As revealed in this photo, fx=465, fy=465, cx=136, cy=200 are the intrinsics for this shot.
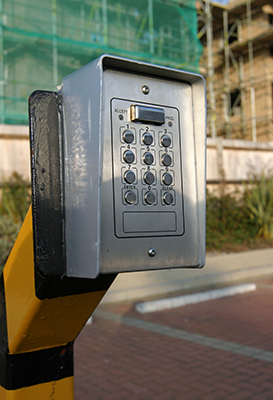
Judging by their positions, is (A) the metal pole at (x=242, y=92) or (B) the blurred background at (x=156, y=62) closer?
(B) the blurred background at (x=156, y=62)

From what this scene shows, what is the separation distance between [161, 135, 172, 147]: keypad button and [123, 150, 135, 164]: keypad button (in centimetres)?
14

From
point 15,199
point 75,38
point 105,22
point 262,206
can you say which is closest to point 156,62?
point 105,22

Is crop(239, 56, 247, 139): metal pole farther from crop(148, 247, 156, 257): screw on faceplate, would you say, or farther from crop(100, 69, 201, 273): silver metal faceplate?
crop(148, 247, 156, 257): screw on faceplate

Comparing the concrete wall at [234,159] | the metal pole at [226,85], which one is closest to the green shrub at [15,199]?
the concrete wall at [234,159]

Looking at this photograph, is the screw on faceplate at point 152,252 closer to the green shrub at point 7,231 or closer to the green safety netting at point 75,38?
the green shrub at point 7,231

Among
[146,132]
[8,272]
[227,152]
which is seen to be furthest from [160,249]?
[227,152]

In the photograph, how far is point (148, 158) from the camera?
149cm

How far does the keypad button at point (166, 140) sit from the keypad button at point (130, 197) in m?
0.22

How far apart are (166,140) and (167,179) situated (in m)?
0.13

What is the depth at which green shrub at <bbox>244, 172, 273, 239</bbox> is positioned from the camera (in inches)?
494

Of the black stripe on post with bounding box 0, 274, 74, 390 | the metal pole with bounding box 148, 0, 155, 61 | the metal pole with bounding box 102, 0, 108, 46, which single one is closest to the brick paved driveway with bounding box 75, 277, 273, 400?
the black stripe on post with bounding box 0, 274, 74, 390

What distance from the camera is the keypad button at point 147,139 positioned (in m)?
1.49

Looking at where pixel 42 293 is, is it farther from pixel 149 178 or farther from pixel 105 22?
pixel 105 22

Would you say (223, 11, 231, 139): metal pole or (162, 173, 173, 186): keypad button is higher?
(223, 11, 231, 139): metal pole
